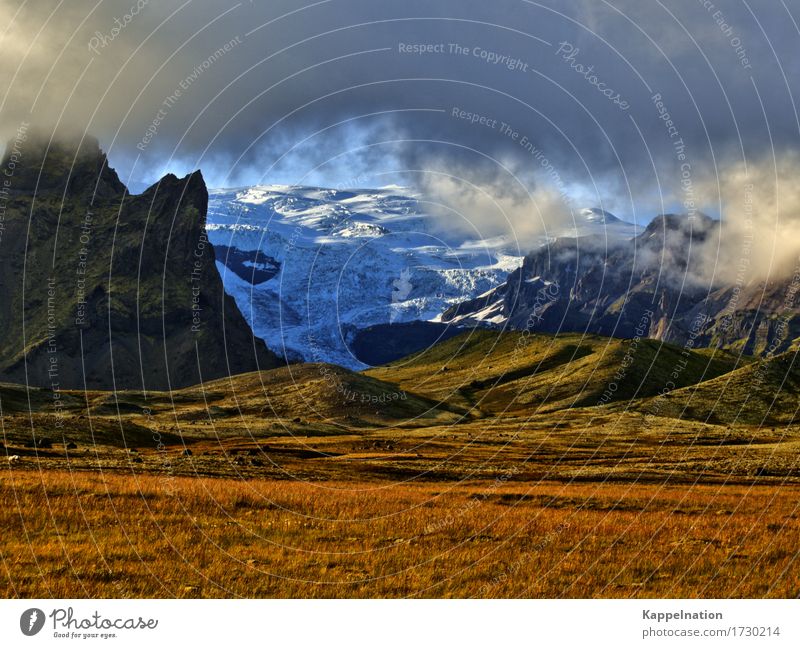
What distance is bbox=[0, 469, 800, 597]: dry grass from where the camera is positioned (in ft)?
74.7

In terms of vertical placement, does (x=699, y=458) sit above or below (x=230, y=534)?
below

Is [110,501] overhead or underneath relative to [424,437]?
overhead

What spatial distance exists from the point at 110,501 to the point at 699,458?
11088cm

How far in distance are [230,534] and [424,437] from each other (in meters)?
161

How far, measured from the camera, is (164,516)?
99.5 ft

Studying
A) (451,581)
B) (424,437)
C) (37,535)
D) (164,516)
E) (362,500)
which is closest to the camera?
(451,581)

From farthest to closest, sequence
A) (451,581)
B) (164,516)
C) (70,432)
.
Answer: (70,432), (164,516), (451,581)

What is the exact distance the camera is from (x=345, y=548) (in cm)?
2758

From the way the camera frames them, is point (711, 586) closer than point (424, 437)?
Yes

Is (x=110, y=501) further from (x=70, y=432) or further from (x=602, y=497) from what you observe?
(x=70, y=432)

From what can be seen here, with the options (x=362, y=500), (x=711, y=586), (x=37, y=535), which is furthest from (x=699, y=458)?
(x=37, y=535)

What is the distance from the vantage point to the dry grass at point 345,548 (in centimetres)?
2277

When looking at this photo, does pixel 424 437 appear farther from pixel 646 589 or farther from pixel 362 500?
pixel 646 589
